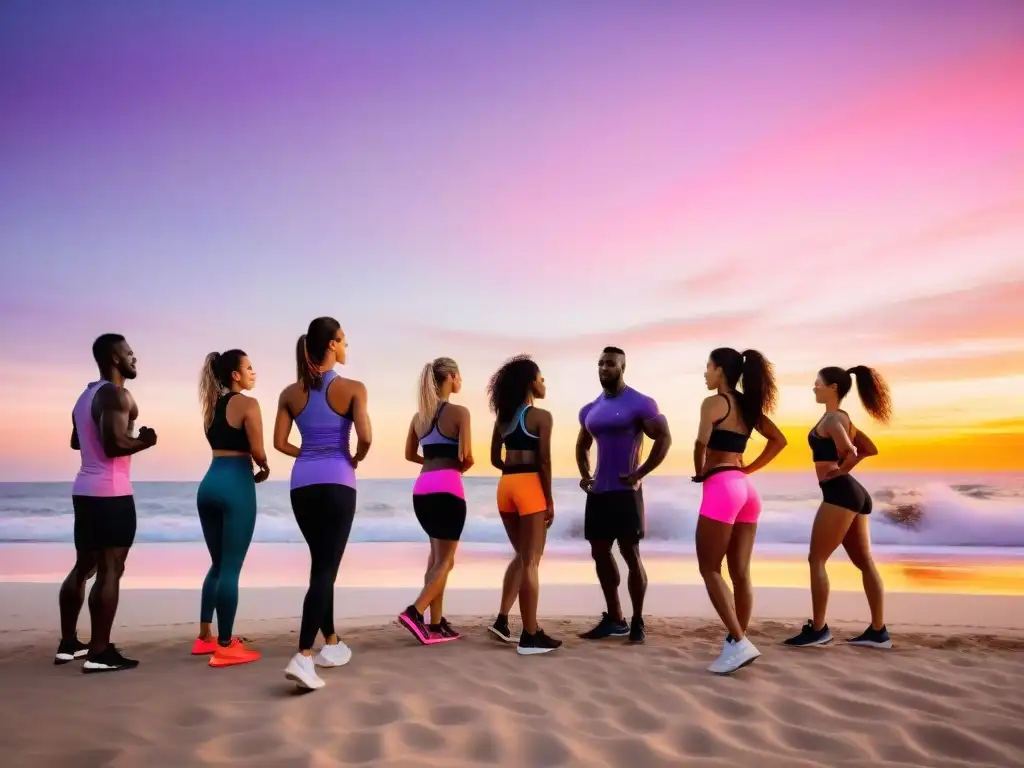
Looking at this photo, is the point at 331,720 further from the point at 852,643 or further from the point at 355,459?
the point at 852,643

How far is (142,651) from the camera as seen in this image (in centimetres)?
543

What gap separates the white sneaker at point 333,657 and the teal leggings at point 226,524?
652 millimetres

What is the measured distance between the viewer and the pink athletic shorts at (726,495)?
15.9 feet

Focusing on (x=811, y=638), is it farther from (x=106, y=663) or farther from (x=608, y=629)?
(x=106, y=663)

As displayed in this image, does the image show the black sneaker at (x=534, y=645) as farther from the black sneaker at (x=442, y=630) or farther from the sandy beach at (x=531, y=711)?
the black sneaker at (x=442, y=630)

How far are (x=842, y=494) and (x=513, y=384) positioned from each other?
7.88ft

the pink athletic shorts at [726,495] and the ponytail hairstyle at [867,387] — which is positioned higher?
the ponytail hairstyle at [867,387]

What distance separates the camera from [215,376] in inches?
203

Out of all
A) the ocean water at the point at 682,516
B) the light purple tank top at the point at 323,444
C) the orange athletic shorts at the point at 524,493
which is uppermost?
the light purple tank top at the point at 323,444

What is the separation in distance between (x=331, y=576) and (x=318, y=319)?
1.44 meters

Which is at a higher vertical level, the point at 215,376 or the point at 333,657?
the point at 215,376

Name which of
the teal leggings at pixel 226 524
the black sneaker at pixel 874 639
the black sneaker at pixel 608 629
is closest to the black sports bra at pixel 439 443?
the teal leggings at pixel 226 524

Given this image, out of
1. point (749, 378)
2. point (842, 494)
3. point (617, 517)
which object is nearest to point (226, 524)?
point (617, 517)

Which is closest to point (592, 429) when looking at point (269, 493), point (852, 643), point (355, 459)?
point (355, 459)
